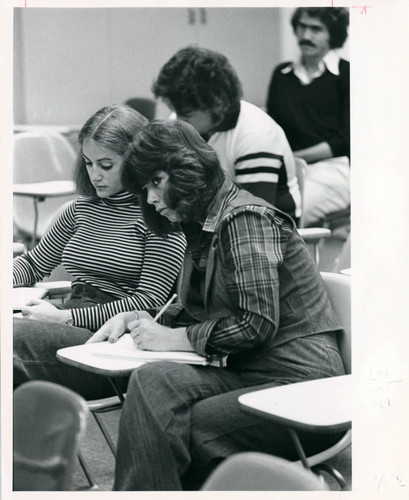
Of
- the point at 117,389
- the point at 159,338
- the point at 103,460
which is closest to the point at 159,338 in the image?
the point at 159,338

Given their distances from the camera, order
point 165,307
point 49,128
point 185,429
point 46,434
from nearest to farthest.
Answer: point 46,434 < point 185,429 < point 165,307 < point 49,128

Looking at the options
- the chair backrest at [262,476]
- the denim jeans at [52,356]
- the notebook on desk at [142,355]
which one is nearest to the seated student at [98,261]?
the denim jeans at [52,356]

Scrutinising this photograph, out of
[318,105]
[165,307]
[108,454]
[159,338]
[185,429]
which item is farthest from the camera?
[318,105]

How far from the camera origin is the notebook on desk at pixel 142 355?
1.92 metres

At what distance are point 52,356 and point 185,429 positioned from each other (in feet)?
1.62

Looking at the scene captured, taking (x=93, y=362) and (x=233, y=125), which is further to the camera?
(x=233, y=125)

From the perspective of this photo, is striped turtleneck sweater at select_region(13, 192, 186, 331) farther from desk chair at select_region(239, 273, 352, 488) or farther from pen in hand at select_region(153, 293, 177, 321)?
desk chair at select_region(239, 273, 352, 488)

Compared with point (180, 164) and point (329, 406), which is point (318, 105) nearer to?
point (180, 164)

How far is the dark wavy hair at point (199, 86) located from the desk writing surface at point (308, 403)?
911 mm

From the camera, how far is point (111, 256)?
91.8 inches

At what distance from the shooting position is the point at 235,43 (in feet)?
7.07

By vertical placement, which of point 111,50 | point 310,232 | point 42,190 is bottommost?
point 310,232

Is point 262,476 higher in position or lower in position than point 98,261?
lower

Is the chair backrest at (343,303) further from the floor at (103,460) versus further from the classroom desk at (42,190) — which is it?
the classroom desk at (42,190)
